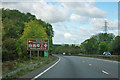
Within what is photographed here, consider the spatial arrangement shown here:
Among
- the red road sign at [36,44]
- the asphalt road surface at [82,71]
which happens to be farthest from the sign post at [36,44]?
the asphalt road surface at [82,71]

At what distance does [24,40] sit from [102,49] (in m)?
83.1

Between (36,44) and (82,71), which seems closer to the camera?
(82,71)

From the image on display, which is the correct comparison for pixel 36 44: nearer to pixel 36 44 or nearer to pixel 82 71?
pixel 36 44

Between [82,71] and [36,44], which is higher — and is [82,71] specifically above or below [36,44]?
below

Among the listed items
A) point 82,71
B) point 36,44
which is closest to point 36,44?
point 36,44

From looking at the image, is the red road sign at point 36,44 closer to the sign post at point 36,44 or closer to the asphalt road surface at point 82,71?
the sign post at point 36,44

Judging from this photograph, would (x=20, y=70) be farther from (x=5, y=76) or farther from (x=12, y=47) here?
(x=12, y=47)

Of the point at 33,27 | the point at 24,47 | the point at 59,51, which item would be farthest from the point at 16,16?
the point at 59,51

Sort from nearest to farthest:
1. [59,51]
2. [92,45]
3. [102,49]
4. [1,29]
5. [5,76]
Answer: [5,76], [1,29], [102,49], [92,45], [59,51]

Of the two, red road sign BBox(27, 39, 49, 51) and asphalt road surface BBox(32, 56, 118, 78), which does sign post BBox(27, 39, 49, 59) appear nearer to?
red road sign BBox(27, 39, 49, 51)

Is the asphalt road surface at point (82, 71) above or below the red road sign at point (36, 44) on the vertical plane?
below

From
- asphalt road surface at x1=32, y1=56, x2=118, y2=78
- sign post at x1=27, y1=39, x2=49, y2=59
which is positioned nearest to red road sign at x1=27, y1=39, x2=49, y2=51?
sign post at x1=27, y1=39, x2=49, y2=59

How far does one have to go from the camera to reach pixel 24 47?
127ft

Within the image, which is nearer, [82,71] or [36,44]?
[82,71]
